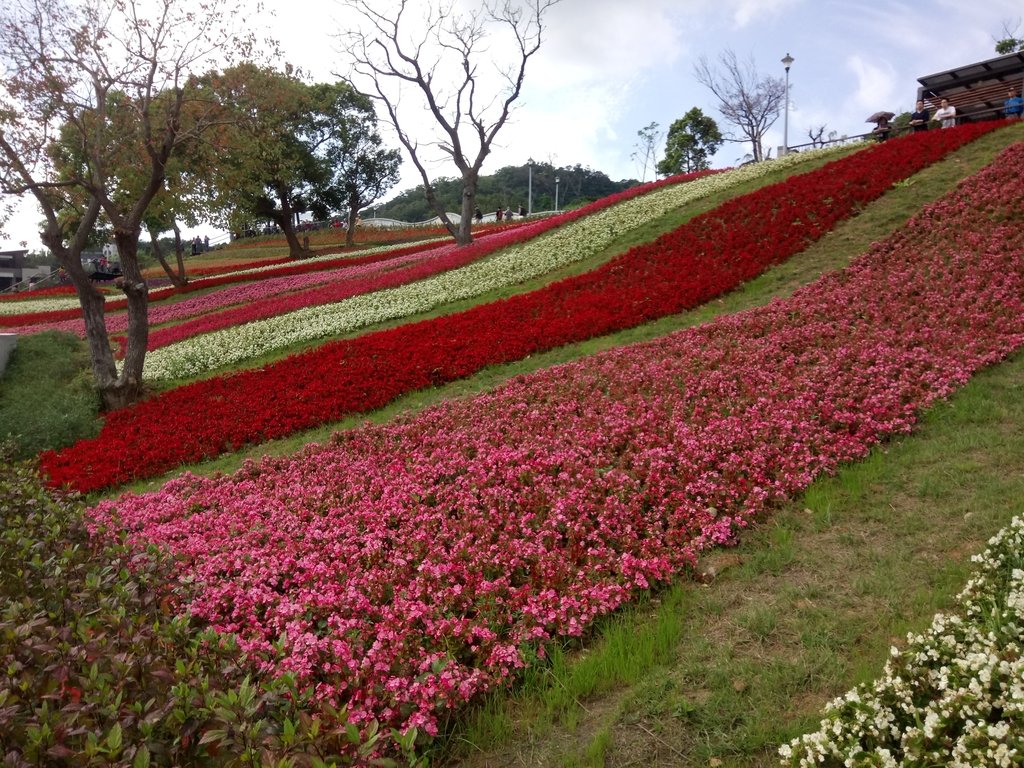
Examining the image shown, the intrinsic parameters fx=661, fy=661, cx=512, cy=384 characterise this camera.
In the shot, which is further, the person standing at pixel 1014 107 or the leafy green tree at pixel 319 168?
the leafy green tree at pixel 319 168

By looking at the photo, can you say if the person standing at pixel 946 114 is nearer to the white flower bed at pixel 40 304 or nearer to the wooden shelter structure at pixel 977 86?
the wooden shelter structure at pixel 977 86

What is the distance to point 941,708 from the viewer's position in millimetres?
2416

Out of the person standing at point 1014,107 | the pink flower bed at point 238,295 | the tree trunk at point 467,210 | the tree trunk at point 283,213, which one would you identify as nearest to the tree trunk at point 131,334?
the pink flower bed at point 238,295

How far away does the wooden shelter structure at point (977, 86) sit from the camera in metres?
19.5

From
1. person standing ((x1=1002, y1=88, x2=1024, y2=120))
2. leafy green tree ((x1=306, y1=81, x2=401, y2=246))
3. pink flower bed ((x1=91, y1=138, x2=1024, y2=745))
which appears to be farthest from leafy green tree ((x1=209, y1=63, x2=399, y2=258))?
person standing ((x1=1002, y1=88, x2=1024, y2=120))

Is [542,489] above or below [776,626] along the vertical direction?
above

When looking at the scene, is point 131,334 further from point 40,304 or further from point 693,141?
point 693,141

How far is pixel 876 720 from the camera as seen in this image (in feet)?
8.39

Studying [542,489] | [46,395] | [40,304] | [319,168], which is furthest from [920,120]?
[40,304]

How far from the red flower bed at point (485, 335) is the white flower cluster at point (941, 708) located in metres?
7.24

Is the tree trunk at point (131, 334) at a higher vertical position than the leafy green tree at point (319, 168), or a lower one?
lower

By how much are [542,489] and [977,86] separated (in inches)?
920

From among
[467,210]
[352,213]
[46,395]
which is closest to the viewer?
[46,395]

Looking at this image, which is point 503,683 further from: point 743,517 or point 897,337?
point 897,337
